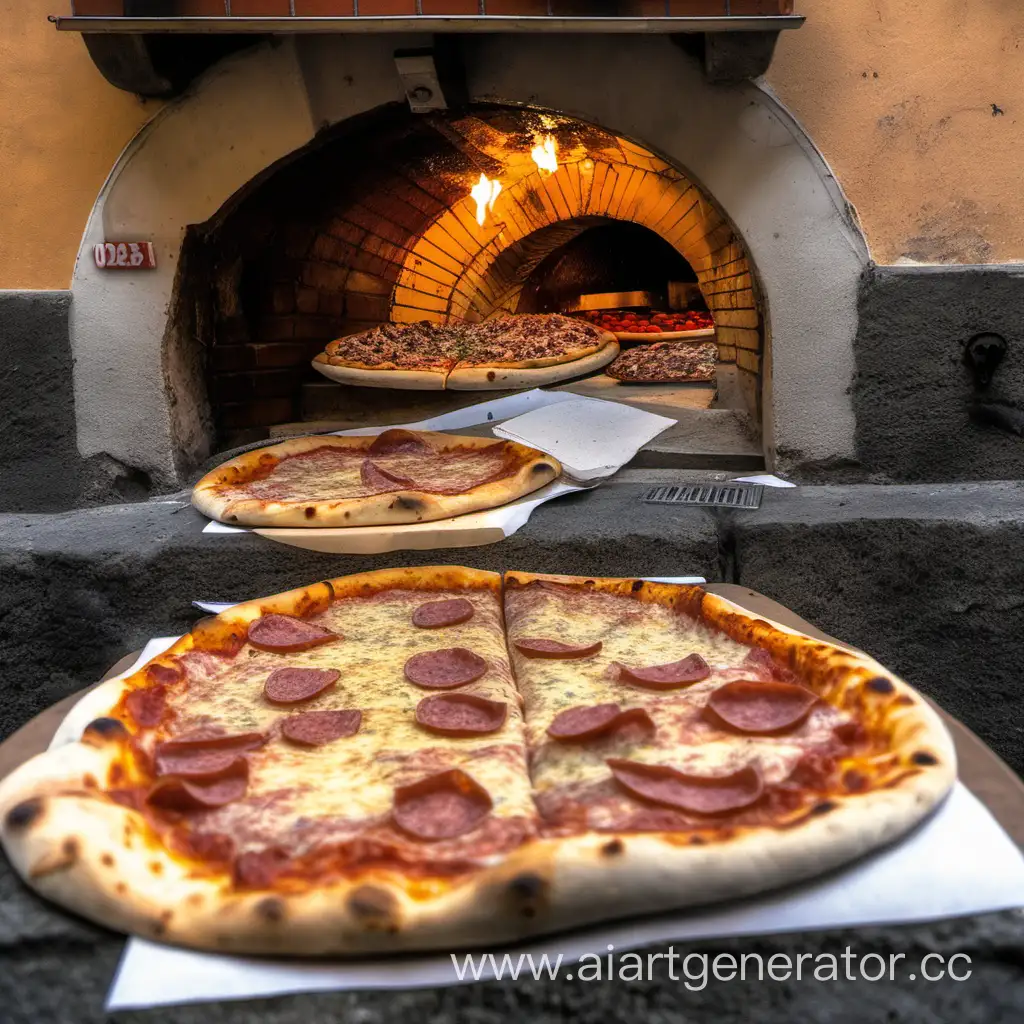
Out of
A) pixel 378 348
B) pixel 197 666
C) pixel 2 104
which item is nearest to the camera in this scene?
pixel 197 666

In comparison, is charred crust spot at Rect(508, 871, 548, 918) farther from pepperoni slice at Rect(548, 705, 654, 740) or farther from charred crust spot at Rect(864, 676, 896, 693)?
charred crust spot at Rect(864, 676, 896, 693)

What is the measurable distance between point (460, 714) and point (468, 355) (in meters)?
3.25

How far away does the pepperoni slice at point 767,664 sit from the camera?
1.87 meters

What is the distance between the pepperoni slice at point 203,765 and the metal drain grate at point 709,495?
1.88 metres

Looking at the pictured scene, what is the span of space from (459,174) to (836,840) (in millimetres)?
4836

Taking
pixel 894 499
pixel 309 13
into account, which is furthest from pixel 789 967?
pixel 309 13

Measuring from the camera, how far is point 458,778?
4.66ft

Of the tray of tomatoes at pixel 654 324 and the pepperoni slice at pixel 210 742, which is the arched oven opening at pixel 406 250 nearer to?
the tray of tomatoes at pixel 654 324

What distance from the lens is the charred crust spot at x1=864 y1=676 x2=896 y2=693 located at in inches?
64.9

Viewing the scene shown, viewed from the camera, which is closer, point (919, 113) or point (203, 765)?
point (203, 765)

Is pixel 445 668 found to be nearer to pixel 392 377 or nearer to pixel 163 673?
pixel 163 673

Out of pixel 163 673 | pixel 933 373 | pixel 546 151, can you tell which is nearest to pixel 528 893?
pixel 163 673

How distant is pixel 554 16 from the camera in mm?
2996

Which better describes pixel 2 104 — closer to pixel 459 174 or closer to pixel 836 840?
pixel 459 174
